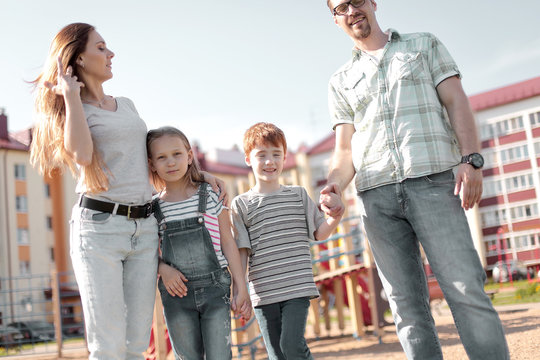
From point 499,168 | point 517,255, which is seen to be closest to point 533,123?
point 499,168

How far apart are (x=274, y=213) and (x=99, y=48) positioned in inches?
52.6

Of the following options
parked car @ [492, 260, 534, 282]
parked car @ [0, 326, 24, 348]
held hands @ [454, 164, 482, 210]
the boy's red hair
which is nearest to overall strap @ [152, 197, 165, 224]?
the boy's red hair

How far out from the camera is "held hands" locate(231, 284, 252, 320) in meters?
3.08

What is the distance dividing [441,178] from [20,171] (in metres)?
34.6

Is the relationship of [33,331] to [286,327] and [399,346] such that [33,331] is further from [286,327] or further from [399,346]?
[286,327]

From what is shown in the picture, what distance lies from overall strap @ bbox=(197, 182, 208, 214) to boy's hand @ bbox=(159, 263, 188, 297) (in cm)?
35

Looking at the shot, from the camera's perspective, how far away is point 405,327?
277cm

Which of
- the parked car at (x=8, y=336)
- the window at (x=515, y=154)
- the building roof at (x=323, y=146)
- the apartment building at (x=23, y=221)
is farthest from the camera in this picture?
the building roof at (x=323, y=146)

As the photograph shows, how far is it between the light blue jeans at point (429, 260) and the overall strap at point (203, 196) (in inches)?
33.3

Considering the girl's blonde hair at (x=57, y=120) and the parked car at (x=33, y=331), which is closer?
the girl's blonde hair at (x=57, y=120)

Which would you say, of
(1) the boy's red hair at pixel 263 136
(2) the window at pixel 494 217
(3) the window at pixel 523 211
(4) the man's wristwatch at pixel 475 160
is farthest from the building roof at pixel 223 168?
(4) the man's wristwatch at pixel 475 160

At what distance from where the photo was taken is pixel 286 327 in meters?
3.09

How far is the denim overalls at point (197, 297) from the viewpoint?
288cm

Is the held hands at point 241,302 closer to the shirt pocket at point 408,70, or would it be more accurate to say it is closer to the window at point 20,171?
the shirt pocket at point 408,70
